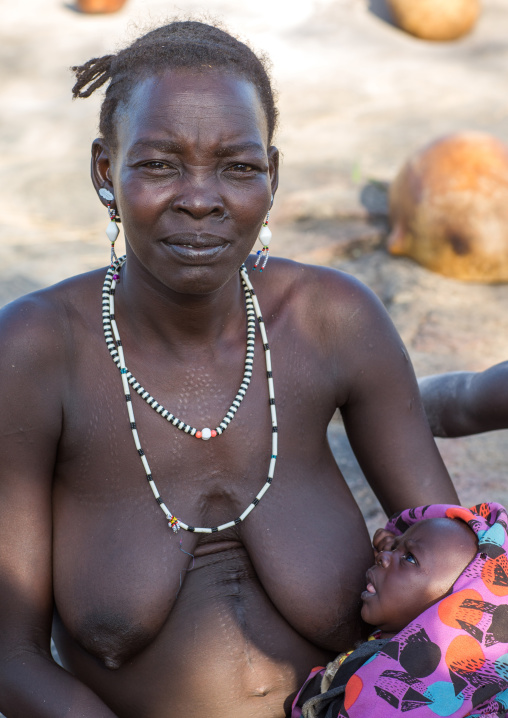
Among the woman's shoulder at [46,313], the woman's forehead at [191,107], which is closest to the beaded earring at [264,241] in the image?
the woman's forehead at [191,107]

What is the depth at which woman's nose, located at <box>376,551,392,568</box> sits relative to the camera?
1.96 meters

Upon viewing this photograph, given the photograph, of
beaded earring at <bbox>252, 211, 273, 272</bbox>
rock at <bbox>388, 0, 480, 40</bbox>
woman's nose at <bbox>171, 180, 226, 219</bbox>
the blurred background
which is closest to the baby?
beaded earring at <bbox>252, 211, 273, 272</bbox>

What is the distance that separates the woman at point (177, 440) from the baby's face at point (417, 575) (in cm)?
9

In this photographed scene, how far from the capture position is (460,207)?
18.9 feet

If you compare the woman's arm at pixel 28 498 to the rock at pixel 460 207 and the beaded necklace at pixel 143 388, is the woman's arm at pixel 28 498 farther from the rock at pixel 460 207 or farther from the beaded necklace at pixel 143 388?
the rock at pixel 460 207

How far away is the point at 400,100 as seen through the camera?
9984 millimetres

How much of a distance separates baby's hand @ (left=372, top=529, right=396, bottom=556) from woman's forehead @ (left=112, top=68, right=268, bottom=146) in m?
0.98

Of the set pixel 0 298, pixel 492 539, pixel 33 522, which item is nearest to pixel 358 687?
pixel 492 539

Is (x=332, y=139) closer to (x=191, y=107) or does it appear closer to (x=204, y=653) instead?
(x=191, y=107)

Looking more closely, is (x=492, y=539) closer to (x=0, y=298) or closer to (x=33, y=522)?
(x=33, y=522)

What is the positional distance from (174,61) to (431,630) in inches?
52.0

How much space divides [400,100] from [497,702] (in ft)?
29.9

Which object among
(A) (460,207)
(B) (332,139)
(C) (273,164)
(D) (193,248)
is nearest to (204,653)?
(D) (193,248)

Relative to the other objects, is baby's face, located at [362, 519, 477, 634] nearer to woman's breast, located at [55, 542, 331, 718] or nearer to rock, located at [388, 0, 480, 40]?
woman's breast, located at [55, 542, 331, 718]
